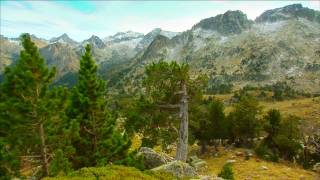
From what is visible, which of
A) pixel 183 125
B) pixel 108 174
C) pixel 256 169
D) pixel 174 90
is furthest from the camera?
pixel 256 169

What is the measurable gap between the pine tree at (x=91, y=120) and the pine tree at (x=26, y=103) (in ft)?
13.2

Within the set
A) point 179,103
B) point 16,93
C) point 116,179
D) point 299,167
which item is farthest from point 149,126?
point 299,167

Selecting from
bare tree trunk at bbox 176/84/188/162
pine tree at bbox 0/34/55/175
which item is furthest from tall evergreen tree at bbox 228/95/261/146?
pine tree at bbox 0/34/55/175

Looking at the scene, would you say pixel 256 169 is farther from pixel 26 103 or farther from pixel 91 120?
pixel 26 103

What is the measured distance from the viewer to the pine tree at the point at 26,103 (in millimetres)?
28906

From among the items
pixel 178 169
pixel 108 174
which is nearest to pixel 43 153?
pixel 178 169

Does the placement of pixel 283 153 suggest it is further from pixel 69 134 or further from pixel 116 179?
pixel 116 179

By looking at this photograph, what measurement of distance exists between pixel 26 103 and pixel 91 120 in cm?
652

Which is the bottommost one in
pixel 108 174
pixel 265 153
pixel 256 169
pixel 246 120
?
pixel 256 169

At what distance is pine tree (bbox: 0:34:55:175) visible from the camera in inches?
1138

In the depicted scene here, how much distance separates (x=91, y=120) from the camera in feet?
112

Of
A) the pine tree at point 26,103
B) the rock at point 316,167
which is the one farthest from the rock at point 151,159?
the rock at point 316,167

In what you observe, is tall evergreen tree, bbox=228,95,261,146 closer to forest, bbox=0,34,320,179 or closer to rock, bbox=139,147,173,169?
forest, bbox=0,34,320,179

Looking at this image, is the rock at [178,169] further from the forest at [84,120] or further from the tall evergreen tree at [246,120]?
the tall evergreen tree at [246,120]
